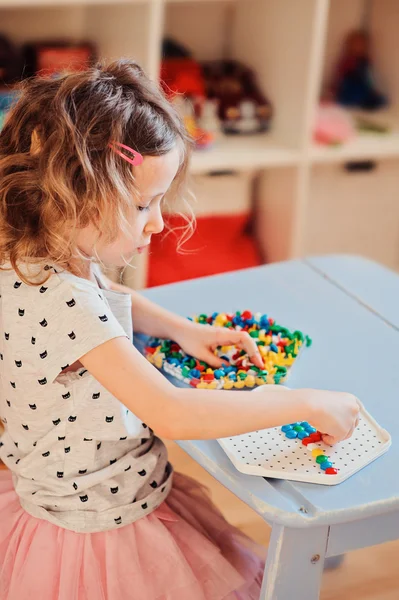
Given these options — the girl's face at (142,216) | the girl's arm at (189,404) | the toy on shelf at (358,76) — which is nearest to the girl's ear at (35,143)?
the girl's face at (142,216)

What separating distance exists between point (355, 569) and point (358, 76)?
5.12 feet

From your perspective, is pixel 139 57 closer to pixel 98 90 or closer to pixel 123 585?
pixel 98 90

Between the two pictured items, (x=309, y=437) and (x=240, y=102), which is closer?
(x=309, y=437)

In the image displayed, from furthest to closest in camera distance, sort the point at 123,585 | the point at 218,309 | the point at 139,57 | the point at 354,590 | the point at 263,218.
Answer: the point at 263,218, the point at 139,57, the point at 354,590, the point at 218,309, the point at 123,585

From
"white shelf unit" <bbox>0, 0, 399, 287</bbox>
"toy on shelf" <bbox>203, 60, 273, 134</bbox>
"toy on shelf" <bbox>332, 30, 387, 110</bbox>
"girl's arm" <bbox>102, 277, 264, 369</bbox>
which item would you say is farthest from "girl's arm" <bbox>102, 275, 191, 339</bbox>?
"toy on shelf" <bbox>332, 30, 387, 110</bbox>

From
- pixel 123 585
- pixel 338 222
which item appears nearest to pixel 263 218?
pixel 338 222

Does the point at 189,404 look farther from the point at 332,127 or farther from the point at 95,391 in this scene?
the point at 332,127

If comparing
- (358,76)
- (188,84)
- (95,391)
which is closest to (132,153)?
(95,391)

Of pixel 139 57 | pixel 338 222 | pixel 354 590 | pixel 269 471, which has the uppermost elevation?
pixel 139 57

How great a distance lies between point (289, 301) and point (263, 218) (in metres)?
1.23

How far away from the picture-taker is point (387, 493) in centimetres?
91

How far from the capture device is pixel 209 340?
1.18 metres

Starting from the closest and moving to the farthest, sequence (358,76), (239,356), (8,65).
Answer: (239,356)
(8,65)
(358,76)

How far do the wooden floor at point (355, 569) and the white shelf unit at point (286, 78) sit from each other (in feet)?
2.40
